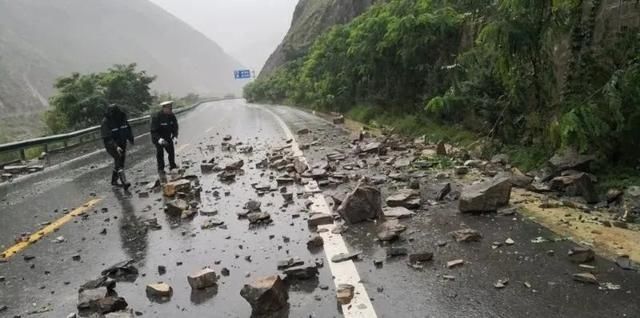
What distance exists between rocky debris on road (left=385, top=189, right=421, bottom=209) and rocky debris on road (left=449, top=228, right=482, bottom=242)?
1.26 meters

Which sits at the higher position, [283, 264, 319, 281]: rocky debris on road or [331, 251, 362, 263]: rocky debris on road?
[283, 264, 319, 281]: rocky debris on road

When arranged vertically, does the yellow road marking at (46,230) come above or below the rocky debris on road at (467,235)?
below

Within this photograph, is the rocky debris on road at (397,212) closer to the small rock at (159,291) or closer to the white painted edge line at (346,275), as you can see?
the white painted edge line at (346,275)

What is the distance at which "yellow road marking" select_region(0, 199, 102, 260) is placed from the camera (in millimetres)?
5940

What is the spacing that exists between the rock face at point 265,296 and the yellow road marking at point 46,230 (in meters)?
3.39

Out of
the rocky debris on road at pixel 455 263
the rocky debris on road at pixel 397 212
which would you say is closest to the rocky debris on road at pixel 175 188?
the rocky debris on road at pixel 397 212

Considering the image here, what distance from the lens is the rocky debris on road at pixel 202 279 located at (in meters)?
4.46

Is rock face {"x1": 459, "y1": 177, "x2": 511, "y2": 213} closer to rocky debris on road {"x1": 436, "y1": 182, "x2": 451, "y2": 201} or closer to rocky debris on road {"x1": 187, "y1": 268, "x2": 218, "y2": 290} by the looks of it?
rocky debris on road {"x1": 436, "y1": 182, "x2": 451, "y2": 201}

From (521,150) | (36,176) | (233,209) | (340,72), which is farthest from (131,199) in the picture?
(340,72)

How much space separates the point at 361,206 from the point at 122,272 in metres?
2.75

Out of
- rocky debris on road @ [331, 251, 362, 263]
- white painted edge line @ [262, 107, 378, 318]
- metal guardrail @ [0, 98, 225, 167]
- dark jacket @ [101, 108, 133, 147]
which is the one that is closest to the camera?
white painted edge line @ [262, 107, 378, 318]

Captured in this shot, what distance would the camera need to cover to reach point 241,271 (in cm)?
481

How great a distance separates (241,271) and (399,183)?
384 cm

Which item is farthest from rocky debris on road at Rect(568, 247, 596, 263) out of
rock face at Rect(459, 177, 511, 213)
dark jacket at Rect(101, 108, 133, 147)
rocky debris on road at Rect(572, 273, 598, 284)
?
dark jacket at Rect(101, 108, 133, 147)
